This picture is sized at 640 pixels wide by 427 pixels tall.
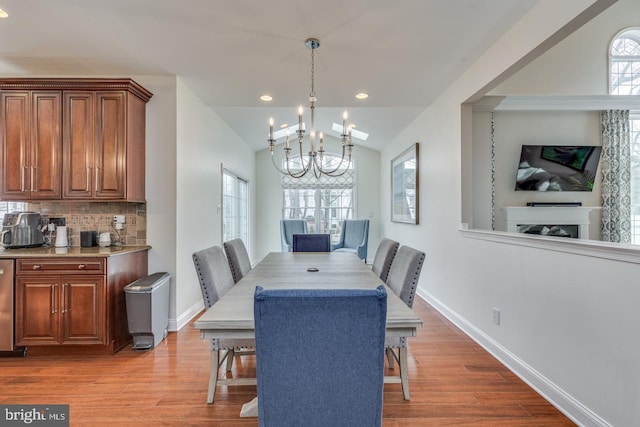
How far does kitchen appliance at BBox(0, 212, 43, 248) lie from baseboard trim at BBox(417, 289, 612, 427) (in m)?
4.20

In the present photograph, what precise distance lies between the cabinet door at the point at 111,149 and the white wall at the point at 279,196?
443cm

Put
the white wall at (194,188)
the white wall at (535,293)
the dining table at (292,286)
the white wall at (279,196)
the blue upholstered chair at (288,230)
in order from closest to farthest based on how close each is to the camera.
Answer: the dining table at (292,286) < the white wall at (535,293) < the white wall at (194,188) < the blue upholstered chair at (288,230) < the white wall at (279,196)

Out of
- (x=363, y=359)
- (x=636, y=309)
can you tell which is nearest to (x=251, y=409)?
(x=363, y=359)

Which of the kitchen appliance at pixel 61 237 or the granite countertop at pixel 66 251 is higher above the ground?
the kitchen appliance at pixel 61 237

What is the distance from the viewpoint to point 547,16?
6.61 ft

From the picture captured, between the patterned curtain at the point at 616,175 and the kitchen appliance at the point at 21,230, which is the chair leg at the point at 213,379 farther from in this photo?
the patterned curtain at the point at 616,175

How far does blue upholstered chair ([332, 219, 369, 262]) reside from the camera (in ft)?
21.6

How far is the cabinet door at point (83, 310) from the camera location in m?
2.61

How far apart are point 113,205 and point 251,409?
247 cm

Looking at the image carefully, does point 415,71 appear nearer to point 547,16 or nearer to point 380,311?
point 547,16

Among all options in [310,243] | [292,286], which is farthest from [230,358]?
[310,243]

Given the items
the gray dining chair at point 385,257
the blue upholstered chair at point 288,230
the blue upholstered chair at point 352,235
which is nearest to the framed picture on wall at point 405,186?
the blue upholstered chair at point 352,235

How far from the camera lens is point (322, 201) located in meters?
7.44

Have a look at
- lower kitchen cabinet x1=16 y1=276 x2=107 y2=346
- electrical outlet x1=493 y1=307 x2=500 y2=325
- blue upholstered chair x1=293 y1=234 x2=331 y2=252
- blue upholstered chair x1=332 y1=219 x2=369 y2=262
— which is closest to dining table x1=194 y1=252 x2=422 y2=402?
blue upholstered chair x1=293 y1=234 x2=331 y2=252
